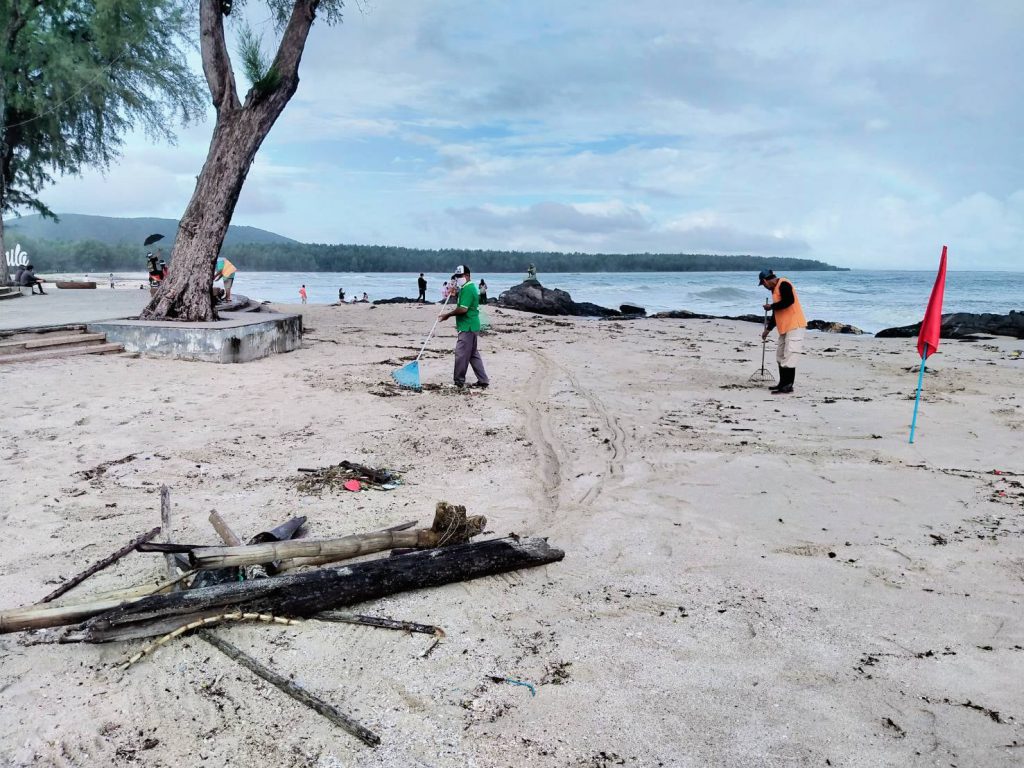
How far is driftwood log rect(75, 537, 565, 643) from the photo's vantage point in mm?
2861

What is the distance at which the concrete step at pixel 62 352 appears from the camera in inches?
342

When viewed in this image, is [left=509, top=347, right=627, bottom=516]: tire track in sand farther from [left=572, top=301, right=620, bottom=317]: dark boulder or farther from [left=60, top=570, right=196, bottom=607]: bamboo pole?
[left=572, top=301, right=620, bottom=317]: dark boulder

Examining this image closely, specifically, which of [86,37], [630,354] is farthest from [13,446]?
[86,37]

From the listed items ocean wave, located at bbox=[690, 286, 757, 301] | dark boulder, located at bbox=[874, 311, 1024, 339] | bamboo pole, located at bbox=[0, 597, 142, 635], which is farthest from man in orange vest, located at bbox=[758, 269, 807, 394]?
ocean wave, located at bbox=[690, 286, 757, 301]

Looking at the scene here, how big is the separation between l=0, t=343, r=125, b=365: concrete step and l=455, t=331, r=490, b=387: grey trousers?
4.89 meters

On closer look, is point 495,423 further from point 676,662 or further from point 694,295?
point 694,295

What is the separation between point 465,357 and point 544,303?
1736 centimetres

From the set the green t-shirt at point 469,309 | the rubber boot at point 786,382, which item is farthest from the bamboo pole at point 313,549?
the rubber boot at point 786,382

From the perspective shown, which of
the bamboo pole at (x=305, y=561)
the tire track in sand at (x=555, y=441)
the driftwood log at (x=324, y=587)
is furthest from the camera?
the tire track in sand at (x=555, y=441)

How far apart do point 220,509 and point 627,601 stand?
108 inches

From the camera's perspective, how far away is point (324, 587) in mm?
3191

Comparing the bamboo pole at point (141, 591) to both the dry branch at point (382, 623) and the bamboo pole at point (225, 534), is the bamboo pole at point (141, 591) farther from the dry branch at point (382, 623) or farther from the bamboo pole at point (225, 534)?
the dry branch at point (382, 623)

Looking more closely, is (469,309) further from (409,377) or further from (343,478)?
(343,478)

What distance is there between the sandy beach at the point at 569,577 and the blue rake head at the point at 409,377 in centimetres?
35
